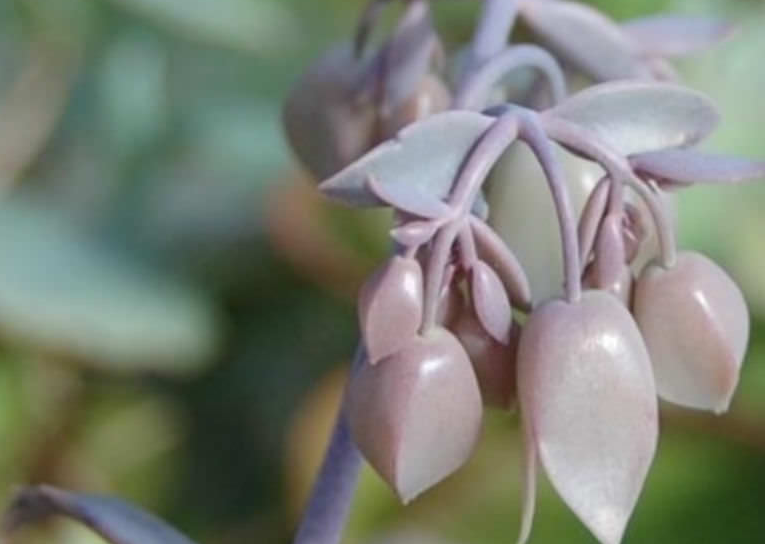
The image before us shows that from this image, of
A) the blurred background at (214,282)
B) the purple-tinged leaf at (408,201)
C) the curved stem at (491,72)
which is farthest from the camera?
the blurred background at (214,282)

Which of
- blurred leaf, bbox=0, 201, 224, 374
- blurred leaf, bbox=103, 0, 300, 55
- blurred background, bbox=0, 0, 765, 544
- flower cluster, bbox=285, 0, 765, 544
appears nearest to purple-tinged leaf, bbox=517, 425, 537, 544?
flower cluster, bbox=285, 0, 765, 544

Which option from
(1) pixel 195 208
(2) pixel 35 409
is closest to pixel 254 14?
(1) pixel 195 208

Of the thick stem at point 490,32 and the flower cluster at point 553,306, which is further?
the thick stem at point 490,32

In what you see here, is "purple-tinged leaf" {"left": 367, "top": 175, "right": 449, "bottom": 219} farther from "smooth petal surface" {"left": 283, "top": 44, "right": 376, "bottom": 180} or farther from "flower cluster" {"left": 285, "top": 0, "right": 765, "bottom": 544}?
"smooth petal surface" {"left": 283, "top": 44, "right": 376, "bottom": 180}

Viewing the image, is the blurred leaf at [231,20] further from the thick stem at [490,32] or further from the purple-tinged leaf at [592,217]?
the purple-tinged leaf at [592,217]

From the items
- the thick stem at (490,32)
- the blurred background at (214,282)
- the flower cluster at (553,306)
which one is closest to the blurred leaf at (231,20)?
the blurred background at (214,282)

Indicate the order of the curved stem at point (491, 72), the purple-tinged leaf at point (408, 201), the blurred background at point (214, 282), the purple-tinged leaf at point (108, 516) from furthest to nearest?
the blurred background at point (214, 282) < the purple-tinged leaf at point (108, 516) < the curved stem at point (491, 72) < the purple-tinged leaf at point (408, 201)

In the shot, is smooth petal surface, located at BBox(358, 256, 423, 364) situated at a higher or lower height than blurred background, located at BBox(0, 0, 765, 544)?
higher

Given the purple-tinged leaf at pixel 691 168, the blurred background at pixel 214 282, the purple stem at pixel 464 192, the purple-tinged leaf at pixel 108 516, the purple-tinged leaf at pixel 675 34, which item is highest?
the purple stem at pixel 464 192
